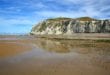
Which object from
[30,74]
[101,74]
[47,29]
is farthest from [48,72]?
[47,29]

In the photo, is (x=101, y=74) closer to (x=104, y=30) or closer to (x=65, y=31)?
(x=104, y=30)

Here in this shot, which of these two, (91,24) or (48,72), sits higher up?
(91,24)

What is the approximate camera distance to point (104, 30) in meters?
103

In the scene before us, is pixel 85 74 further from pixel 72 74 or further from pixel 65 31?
pixel 65 31

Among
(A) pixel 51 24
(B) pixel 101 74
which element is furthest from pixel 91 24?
(B) pixel 101 74

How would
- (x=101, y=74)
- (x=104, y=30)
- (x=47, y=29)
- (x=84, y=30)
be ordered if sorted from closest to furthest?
(x=101, y=74) → (x=104, y=30) → (x=84, y=30) → (x=47, y=29)

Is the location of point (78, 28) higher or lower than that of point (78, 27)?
lower

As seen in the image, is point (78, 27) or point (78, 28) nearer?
point (78, 28)

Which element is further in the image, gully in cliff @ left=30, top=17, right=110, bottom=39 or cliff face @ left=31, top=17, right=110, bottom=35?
cliff face @ left=31, top=17, right=110, bottom=35

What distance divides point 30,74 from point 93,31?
4074 inches

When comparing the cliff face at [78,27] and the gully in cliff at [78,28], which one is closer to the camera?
the gully in cliff at [78,28]

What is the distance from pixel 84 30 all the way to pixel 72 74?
103586 mm

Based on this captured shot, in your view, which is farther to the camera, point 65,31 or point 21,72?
point 65,31

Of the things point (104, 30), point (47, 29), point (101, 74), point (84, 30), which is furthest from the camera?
point (47, 29)
